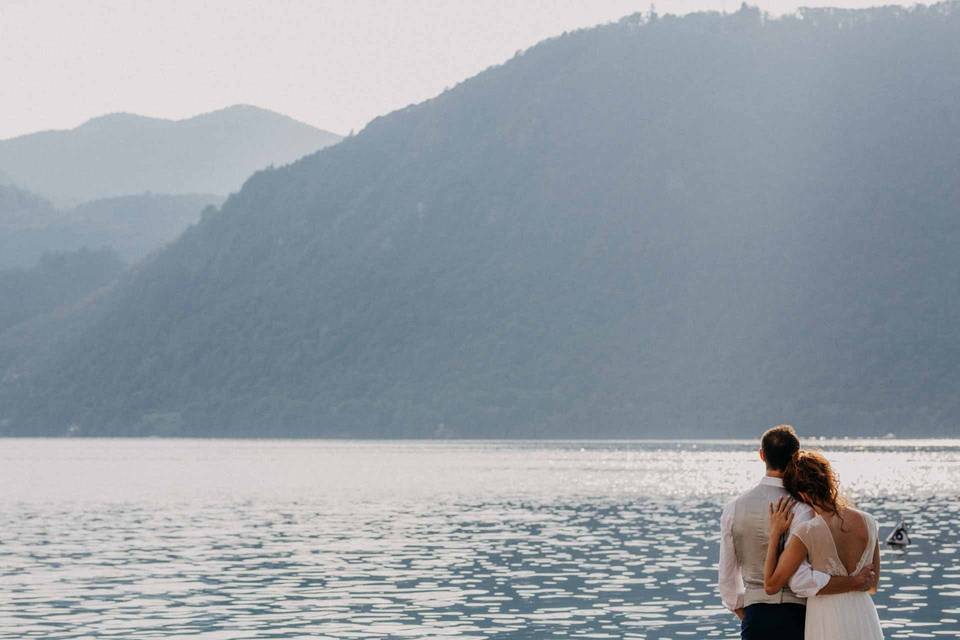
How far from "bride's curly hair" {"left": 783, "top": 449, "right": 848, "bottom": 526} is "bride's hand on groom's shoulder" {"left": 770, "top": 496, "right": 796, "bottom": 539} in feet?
0.34

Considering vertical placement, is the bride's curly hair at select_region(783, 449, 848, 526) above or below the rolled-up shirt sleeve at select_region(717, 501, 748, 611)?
above

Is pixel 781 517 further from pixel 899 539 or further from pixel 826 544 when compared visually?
pixel 899 539

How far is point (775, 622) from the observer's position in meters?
13.8

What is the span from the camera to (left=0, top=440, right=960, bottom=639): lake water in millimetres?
33344

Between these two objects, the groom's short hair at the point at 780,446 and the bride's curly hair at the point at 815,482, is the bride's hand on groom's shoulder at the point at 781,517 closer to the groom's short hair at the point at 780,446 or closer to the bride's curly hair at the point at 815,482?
the bride's curly hair at the point at 815,482

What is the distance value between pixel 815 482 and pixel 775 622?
1391 millimetres

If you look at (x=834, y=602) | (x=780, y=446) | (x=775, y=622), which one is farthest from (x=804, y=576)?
(x=780, y=446)

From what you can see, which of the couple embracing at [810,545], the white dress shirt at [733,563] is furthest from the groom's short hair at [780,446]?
the white dress shirt at [733,563]

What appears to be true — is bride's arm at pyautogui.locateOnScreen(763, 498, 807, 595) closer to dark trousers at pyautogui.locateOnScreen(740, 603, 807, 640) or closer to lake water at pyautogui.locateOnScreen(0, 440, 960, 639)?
dark trousers at pyautogui.locateOnScreen(740, 603, 807, 640)

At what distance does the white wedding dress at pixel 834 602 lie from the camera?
13.1 metres

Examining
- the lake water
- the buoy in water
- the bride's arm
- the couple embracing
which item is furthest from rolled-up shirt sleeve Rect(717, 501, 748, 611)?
the buoy in water

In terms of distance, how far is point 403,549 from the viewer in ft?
171

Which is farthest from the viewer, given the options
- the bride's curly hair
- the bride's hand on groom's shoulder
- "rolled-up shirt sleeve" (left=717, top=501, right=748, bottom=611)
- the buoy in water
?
the buoy in water

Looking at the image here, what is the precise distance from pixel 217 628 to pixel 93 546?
945 inches
